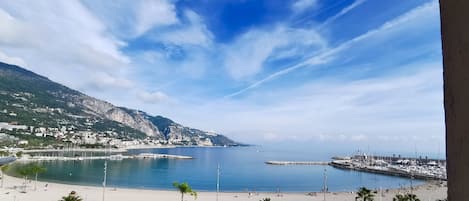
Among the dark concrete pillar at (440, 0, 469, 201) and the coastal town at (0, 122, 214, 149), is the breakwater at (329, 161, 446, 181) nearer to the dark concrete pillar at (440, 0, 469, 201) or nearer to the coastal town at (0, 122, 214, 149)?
the dark concrete pillar at (440, 0, 469, 201)

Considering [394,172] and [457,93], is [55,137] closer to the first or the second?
[394,172]

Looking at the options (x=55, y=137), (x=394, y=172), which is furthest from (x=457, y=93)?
(x=55, y=137)

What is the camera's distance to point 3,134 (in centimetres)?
11381

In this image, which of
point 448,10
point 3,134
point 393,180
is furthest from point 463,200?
point 3,134

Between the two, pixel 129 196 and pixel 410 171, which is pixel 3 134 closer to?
→ pixel 129 196

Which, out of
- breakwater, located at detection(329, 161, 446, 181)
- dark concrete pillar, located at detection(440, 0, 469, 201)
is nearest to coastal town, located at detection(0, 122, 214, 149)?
breakwater, located at detection(329, 161, 446, 181)

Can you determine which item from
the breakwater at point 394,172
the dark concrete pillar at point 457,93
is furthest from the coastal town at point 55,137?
the dark concrete pillar at point 457,93

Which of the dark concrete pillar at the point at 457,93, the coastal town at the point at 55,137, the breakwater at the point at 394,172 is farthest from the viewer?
the coastal town at the point at 55,137

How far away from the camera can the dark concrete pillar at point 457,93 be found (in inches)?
33.2

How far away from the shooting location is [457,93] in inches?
34.8

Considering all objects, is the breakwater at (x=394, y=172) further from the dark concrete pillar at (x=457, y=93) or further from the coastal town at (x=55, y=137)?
the coastal town at (x=55, y=137)

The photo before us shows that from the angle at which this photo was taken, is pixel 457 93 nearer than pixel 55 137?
Yes

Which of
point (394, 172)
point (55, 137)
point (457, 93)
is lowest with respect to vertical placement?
point (394, 172)

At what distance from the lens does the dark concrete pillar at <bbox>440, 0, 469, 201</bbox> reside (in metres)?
0.84
